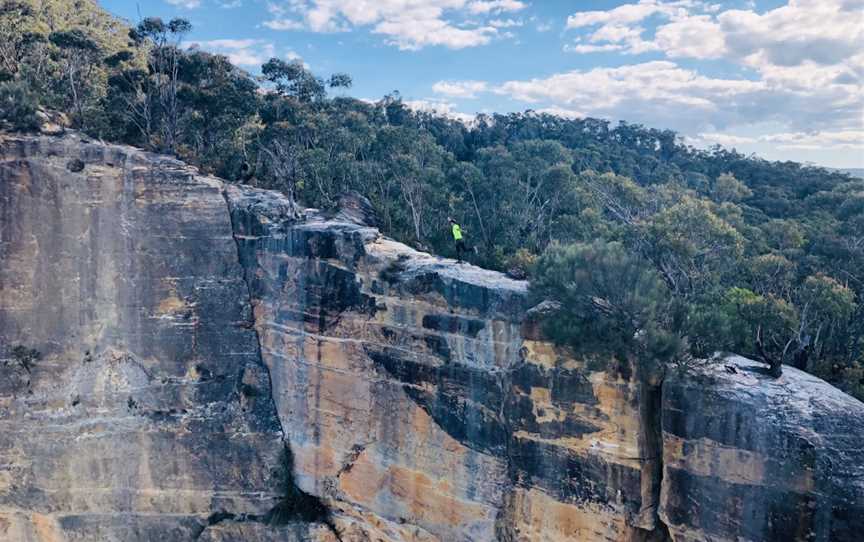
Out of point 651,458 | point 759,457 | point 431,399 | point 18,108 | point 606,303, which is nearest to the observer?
point 759,457

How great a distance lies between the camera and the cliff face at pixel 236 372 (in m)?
15.9

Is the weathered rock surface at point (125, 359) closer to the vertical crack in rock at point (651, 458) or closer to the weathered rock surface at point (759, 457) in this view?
the vertical crack in rock at point (651, 458)

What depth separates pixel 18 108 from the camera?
62.5 feet

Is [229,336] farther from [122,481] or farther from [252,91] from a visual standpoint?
[252,91]

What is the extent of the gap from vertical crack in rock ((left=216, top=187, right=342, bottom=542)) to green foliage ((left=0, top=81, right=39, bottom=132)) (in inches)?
268

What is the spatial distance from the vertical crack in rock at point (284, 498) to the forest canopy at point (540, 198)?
4171mm

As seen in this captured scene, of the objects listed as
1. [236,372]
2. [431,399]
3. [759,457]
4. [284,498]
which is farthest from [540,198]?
[759,457]

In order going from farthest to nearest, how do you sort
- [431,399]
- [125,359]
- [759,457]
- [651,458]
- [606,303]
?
[125,359] → [431,399] → [606,303] → [651,458] → [759,457]

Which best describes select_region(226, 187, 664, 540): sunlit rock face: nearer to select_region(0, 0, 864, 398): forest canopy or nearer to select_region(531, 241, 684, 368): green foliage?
select_region(531, 241, 684, 368): green foliage

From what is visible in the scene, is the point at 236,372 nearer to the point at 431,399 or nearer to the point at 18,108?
the point at 431,399

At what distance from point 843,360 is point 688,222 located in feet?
20.8

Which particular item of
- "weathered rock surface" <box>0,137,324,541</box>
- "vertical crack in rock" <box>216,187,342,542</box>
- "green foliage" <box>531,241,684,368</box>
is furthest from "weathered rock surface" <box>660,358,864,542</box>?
"weathered rock surface" <box>0,137,324,541</box>

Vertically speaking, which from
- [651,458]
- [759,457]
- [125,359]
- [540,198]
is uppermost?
[540,198]

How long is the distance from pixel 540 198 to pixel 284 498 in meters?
19.3
